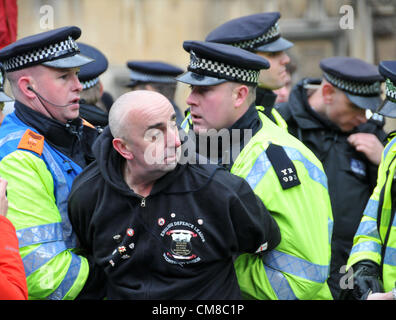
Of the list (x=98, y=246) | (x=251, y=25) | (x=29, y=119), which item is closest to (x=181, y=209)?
(x=98, y=246)

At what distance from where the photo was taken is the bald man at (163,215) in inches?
133

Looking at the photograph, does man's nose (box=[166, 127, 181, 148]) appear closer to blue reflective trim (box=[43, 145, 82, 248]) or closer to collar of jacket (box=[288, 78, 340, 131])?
blue reflective trim (box=[43, 145, 82, 248])

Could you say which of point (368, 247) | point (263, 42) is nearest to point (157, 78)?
point (263, 42)

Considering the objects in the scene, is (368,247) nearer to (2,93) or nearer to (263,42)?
(263,42)

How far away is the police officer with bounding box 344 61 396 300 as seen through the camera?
3.74 m

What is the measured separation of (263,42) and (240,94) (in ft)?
2.90

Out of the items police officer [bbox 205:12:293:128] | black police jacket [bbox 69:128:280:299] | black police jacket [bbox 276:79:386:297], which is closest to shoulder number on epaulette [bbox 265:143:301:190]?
black police jacket [bbox 69:128:280:299]

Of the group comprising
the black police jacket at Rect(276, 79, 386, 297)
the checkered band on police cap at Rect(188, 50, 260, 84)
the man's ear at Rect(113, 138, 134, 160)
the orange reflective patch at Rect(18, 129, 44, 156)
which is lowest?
the black police jacket at Rect(276, 79, 386, 297)

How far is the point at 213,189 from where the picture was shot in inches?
133

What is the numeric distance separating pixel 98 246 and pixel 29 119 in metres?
0.79

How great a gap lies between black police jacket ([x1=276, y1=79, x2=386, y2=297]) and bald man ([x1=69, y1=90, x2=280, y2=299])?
170cm

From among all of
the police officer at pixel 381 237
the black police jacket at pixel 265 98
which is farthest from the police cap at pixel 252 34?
the police officer at pixel 381 237

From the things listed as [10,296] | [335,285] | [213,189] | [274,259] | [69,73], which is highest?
[69,73]
